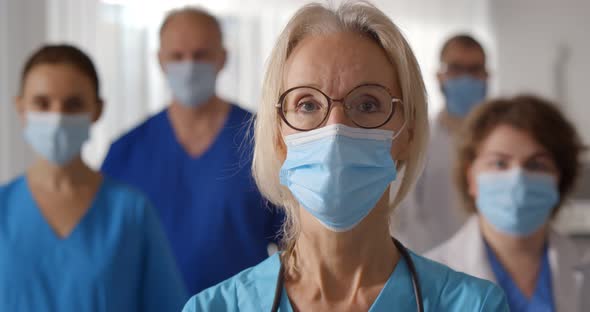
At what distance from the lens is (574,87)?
5172 millimetres

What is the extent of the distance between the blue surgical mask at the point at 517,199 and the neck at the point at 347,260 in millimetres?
1011

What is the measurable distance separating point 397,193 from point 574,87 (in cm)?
386

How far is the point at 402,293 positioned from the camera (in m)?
1.49

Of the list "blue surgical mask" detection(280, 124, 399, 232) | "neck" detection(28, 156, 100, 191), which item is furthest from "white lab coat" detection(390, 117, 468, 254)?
"blue surgical mask" detection(280, 124, 399, 232)

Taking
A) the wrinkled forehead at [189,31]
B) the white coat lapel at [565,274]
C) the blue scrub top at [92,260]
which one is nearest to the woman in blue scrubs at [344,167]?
the blue scrub top at [92,260]

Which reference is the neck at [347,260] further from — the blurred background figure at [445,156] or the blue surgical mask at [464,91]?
the blue surgical mask at [464,91]

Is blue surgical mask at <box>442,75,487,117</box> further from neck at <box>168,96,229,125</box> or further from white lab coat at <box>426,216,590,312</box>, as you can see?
white lab coat at <box>426,216,590,312</box>

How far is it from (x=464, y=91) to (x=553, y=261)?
139 centimetres

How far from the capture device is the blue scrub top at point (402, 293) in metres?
1.46

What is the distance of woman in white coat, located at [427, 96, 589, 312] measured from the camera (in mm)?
2439

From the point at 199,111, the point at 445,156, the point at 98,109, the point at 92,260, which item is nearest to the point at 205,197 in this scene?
the point at 199,111

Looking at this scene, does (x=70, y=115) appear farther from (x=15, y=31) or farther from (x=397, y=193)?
(x=15, y=31)

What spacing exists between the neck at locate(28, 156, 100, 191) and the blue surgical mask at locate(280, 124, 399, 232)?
1201mm

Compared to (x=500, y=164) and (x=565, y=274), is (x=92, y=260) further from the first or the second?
(x=565, y=274)
